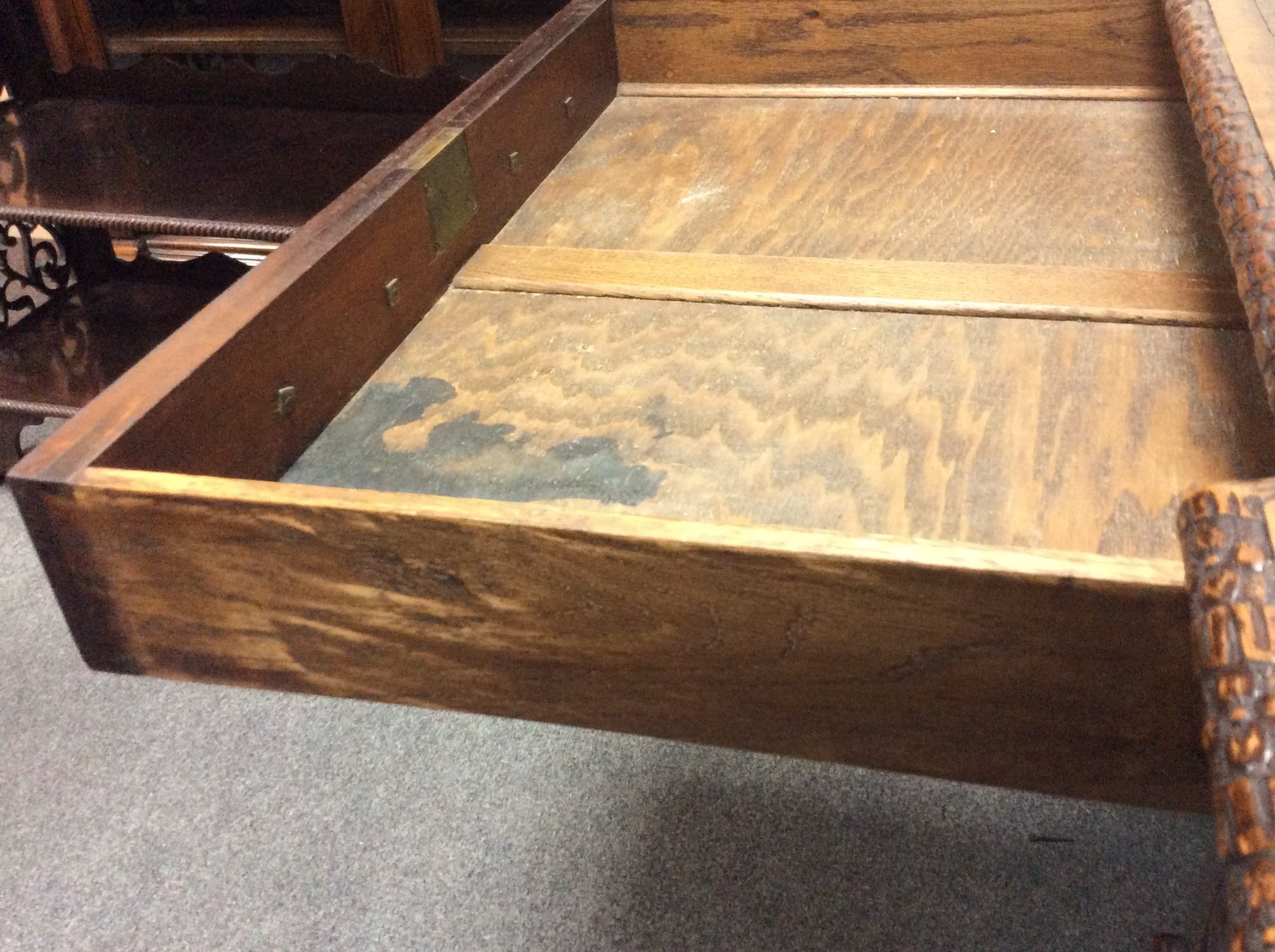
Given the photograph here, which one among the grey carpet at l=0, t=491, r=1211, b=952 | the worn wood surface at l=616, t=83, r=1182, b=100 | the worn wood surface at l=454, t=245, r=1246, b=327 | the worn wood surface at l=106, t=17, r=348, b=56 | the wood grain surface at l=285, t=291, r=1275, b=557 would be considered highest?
the worn wood surface at l=106, t=17, r=348, b=56

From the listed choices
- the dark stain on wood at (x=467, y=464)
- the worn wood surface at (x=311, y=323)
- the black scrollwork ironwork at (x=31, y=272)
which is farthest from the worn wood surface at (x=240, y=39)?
the dark stain on wood at (x=467, y=464)

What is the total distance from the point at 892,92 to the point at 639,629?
929 mm

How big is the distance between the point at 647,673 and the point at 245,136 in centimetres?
157

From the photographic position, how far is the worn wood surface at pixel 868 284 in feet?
2.67

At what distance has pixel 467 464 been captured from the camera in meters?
0.71

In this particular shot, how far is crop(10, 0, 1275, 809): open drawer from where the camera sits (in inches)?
18.9

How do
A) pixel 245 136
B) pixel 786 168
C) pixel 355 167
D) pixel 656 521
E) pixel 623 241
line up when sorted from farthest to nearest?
pixel 245 136 < pixel 355 167 < pixel 786 168 < pixel 623 241 < pixel 656 521

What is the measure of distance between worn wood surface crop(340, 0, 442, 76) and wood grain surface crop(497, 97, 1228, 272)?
582 mm

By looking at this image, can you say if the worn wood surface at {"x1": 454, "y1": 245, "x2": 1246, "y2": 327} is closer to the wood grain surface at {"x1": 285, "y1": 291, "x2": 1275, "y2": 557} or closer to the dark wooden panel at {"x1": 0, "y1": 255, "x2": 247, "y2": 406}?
the wood grain surface at {"x1": 285, "y1": 291, "x2": 1275, "y2": 557}

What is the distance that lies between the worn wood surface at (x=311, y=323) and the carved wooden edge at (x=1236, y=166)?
1.81 feet

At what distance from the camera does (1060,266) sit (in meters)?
0.87

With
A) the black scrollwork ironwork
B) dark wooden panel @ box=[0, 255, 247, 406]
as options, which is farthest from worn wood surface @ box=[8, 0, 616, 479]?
the black scrollwork ironwork

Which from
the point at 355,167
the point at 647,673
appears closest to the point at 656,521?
the point at 647,673

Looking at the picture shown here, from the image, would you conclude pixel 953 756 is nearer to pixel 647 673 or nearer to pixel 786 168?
pixel 647 673
